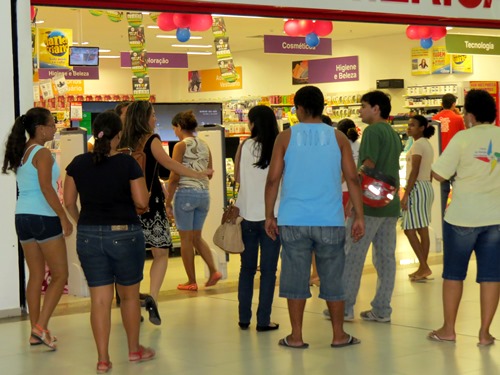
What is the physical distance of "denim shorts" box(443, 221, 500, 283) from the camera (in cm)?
546

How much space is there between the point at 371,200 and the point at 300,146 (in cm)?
94

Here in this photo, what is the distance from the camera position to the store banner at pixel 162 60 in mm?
17734

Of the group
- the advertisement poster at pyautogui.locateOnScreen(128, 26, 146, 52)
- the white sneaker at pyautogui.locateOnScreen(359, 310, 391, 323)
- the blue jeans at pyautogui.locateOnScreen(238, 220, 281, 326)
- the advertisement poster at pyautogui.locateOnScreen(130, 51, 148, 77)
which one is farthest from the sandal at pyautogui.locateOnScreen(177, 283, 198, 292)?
the advertisement poster at pyautogui.locateOnScreen(128, 26, 146, 52)

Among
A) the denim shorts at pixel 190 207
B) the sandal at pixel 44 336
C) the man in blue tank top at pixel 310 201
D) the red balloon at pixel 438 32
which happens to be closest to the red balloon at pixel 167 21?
the denim shorts at pixel 190 207

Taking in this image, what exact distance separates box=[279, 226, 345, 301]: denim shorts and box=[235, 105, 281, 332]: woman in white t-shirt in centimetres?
55

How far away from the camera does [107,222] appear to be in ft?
16.4

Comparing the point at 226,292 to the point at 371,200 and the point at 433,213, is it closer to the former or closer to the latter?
the point at 371,200

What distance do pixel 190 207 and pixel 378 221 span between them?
88.7 inches

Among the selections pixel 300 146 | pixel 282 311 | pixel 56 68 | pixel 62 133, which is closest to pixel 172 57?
pixel 56 68

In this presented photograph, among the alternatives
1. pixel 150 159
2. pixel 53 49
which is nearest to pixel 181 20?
pixel 150 159

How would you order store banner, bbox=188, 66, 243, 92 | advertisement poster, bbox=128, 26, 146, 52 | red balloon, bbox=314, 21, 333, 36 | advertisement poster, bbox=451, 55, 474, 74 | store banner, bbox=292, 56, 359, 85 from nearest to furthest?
red balloon, bbox=314, 21, 333, 36
advertisement poster, bbox=128, 26, 146, 52
advertisement poster, bbox=451, 55, 474, 74
store banner, bbox=292, 56, 359, 85
store banner, bbox=188, 66, 243, 92

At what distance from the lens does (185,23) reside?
30.7 feet

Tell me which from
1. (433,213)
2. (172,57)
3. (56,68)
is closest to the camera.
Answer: (433,213)

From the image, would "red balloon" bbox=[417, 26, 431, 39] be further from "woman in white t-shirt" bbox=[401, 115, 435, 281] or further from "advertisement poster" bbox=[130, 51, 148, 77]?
"woman in white t-shirt" bbox=[401, 115, 435, 281]
